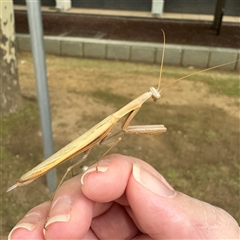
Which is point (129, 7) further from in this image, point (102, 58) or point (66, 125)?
point (66, 125)

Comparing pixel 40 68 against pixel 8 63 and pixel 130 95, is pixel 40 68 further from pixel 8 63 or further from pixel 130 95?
pixel 130 95

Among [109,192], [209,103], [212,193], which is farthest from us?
[209,103]

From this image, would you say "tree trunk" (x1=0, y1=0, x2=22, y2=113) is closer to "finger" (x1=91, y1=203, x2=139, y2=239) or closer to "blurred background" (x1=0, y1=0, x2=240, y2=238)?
"blurred background" (x1=0, y1=0, x2=240, y2=238)

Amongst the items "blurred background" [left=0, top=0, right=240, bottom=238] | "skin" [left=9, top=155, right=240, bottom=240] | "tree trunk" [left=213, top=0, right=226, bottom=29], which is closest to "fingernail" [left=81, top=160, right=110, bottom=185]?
"skin" [left=9, top=155, right=240, bottom=240]

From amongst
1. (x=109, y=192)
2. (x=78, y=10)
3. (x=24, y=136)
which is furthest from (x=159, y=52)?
(x=109, y=192)

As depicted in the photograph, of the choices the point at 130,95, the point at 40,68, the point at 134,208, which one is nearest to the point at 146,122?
the point at 130,95
